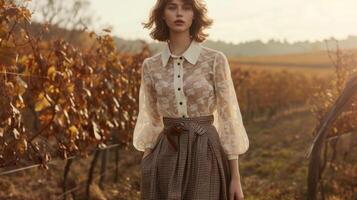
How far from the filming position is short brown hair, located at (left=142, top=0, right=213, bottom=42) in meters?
3.04

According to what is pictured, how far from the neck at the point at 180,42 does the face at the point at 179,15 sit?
56 millimetres

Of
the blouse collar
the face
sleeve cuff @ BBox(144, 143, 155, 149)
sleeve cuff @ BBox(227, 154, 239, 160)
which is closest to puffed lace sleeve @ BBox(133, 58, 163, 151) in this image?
sleeve cuff @ BBox(144, 143, 155, 149)

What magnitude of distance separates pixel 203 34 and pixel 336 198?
3936mm

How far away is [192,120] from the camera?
299cm

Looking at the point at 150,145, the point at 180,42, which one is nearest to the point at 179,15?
the point at 180,42

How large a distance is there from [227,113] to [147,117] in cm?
49

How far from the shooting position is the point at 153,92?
10.5ft

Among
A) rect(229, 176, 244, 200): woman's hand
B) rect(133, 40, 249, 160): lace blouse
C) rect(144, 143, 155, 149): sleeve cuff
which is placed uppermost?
rect(133, 40, 249, 160): lace blouse

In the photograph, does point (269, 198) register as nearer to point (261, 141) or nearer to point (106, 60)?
point (106, 60)

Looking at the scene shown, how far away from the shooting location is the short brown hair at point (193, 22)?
3.04 m

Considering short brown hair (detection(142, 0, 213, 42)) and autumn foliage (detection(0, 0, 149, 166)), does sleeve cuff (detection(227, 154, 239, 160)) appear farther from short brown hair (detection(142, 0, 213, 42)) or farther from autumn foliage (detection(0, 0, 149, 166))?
autumn foliage (detection(0, 0, 149, 166))

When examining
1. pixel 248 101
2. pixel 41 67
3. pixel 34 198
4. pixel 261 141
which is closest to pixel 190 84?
pixel 41 67

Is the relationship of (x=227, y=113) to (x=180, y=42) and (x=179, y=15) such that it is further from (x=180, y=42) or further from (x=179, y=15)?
(x=179, y=15)

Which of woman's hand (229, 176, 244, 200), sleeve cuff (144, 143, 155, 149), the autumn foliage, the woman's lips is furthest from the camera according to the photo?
the autumn foliage
